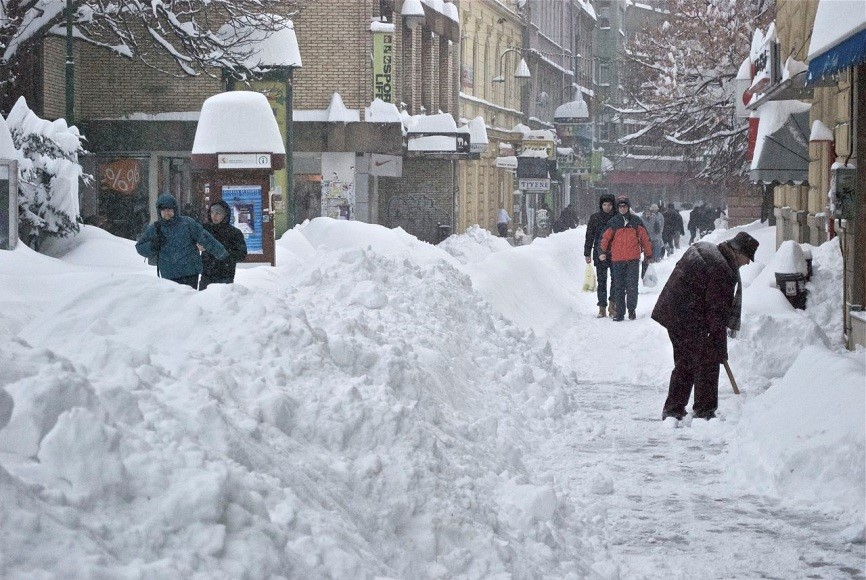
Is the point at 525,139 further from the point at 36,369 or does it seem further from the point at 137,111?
the point at 36,369

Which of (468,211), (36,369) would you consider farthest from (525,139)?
(36,369)

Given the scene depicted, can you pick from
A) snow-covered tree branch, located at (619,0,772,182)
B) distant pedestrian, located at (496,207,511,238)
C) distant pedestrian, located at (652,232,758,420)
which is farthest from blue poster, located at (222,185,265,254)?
Result: distant pedestrian, located at (496,207,511,238)

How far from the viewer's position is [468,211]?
45219 millimetres

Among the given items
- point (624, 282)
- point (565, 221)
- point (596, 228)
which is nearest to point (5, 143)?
point (596, 228)

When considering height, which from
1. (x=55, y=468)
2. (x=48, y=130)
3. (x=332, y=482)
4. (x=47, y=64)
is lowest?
(x=332, y=482)

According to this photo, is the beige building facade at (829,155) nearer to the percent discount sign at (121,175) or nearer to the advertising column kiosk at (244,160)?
the advertising column kiosk at (244,160)

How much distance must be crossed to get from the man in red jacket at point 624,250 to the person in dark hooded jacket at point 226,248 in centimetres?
679

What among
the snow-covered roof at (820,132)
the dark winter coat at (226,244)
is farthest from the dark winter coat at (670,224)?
the dark winter coat at (226,244)

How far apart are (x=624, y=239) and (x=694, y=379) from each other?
7.93 m

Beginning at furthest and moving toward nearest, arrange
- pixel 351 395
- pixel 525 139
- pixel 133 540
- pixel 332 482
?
pixel 525 139 → pixel 351 395 → pixel 332 482 → pixel 133 540

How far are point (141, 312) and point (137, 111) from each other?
27.2m

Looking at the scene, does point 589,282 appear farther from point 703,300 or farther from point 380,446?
point 380,446

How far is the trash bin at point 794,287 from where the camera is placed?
14438mm

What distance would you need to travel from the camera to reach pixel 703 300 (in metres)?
10.4
